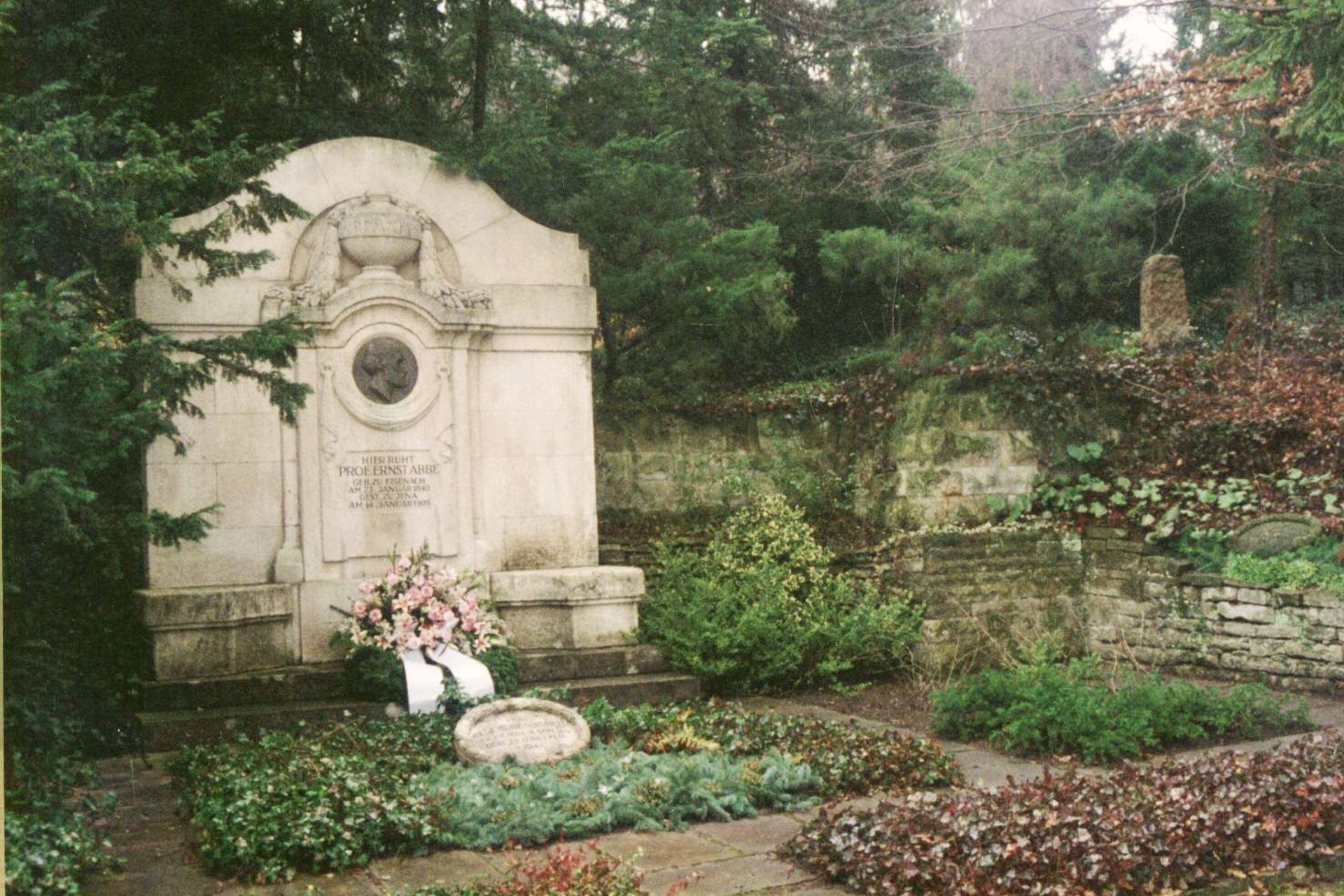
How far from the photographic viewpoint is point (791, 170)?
13.8 m

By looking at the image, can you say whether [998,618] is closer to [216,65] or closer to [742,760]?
[742,760]

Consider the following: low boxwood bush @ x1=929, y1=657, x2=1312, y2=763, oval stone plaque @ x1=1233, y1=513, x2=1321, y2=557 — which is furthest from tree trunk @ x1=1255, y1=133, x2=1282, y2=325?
low boxwood bush @ x1=929, y1=657, x2=1312, y2=763

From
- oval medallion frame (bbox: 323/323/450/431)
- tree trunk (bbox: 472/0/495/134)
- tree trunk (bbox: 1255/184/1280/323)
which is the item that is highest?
tree trunk (bbox: 472/0/495/134)

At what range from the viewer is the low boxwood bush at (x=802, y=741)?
6.19m

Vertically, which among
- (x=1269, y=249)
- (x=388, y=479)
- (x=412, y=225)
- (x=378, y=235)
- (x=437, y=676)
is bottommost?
(x=437, y=676)

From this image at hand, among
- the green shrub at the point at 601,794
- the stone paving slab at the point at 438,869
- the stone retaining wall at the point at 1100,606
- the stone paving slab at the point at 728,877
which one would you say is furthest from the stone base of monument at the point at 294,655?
the stone paving slab at the point at 728,877

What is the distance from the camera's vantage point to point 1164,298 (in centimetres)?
1423

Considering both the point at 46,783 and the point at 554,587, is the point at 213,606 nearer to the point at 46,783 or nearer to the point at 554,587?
the point at 554,587

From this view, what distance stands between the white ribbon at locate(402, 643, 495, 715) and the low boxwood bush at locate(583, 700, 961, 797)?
2.64 ft

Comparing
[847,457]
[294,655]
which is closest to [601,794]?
[294,655]

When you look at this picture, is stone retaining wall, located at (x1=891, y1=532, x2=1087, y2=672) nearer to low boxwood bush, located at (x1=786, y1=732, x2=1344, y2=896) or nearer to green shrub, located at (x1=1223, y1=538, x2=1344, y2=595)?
green shrub, located at (x1=1223, y1=538, x2=1344, y2=595)

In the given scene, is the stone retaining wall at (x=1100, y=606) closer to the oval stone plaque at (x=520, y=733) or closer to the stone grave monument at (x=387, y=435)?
the stone grave monument at (x=387, y=435)

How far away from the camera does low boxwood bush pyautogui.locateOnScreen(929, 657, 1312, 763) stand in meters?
6.84

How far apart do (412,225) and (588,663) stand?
11.4ft
